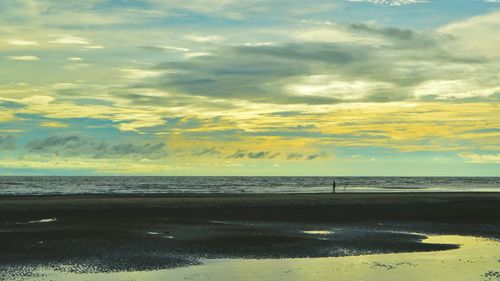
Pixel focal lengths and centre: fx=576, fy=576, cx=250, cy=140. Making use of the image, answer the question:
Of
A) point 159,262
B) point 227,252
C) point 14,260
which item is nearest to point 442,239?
point 227,252

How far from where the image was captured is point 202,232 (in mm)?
31078

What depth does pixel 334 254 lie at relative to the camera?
23.3 metres

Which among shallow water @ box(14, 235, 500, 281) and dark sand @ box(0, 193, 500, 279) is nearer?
shallow water @ box(14, 235, 500, 281)

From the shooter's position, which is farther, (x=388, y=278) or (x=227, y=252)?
(x=227, y=252)

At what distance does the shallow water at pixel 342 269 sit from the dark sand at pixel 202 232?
1.22m

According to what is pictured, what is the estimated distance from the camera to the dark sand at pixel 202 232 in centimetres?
2278

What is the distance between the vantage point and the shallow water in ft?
59.5

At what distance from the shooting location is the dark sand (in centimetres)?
2278

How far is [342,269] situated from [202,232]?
1269cm

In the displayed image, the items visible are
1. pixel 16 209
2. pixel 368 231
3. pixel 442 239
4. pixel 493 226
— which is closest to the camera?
pixel 442 239

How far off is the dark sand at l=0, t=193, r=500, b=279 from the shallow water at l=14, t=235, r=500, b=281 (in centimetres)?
122

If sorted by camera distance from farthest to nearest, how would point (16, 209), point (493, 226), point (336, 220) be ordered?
1. point (16, 209)
2. point (336, 220)
3. point (493, 226)

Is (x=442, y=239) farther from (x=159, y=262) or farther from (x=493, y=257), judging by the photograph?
(x=159, y=262)

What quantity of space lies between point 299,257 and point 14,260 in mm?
10770
